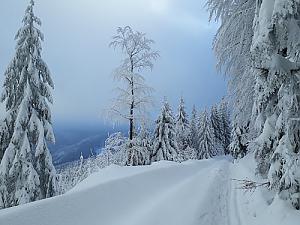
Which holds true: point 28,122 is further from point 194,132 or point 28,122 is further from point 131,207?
point 194,132

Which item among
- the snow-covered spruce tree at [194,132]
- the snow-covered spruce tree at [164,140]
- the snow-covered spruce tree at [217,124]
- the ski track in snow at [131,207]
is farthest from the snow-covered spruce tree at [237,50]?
the snow-covered spruce tree at [217,124]

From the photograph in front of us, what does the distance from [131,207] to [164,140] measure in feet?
103

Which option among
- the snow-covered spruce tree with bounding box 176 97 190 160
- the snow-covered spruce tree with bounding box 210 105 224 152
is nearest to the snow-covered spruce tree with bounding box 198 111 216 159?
the snow-covered spruce tree with bounding box 176 97 190 160

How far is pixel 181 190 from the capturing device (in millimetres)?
12820

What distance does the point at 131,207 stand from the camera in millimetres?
9266

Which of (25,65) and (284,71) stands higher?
(25,65)

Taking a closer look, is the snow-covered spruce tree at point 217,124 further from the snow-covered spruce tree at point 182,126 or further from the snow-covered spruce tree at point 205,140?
the snow-covered spruce tree at point 182,126

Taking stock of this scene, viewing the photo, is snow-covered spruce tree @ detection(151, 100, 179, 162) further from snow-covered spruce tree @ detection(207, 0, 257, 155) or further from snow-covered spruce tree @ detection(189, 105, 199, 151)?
snow-covered spruce tree @ detection(189, 105, 199, 151)

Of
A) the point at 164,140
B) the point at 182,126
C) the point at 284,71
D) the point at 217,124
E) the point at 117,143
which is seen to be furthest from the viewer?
the point at 217,124

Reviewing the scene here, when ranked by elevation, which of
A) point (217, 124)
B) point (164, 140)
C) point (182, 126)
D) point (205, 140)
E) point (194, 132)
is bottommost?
point (205, 140)

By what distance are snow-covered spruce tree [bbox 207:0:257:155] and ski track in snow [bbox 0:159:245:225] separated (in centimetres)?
369

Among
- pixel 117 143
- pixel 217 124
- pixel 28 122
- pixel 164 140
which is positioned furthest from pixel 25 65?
pixel 217 124

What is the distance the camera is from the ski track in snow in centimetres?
647

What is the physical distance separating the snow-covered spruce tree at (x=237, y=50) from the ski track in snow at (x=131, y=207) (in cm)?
369
